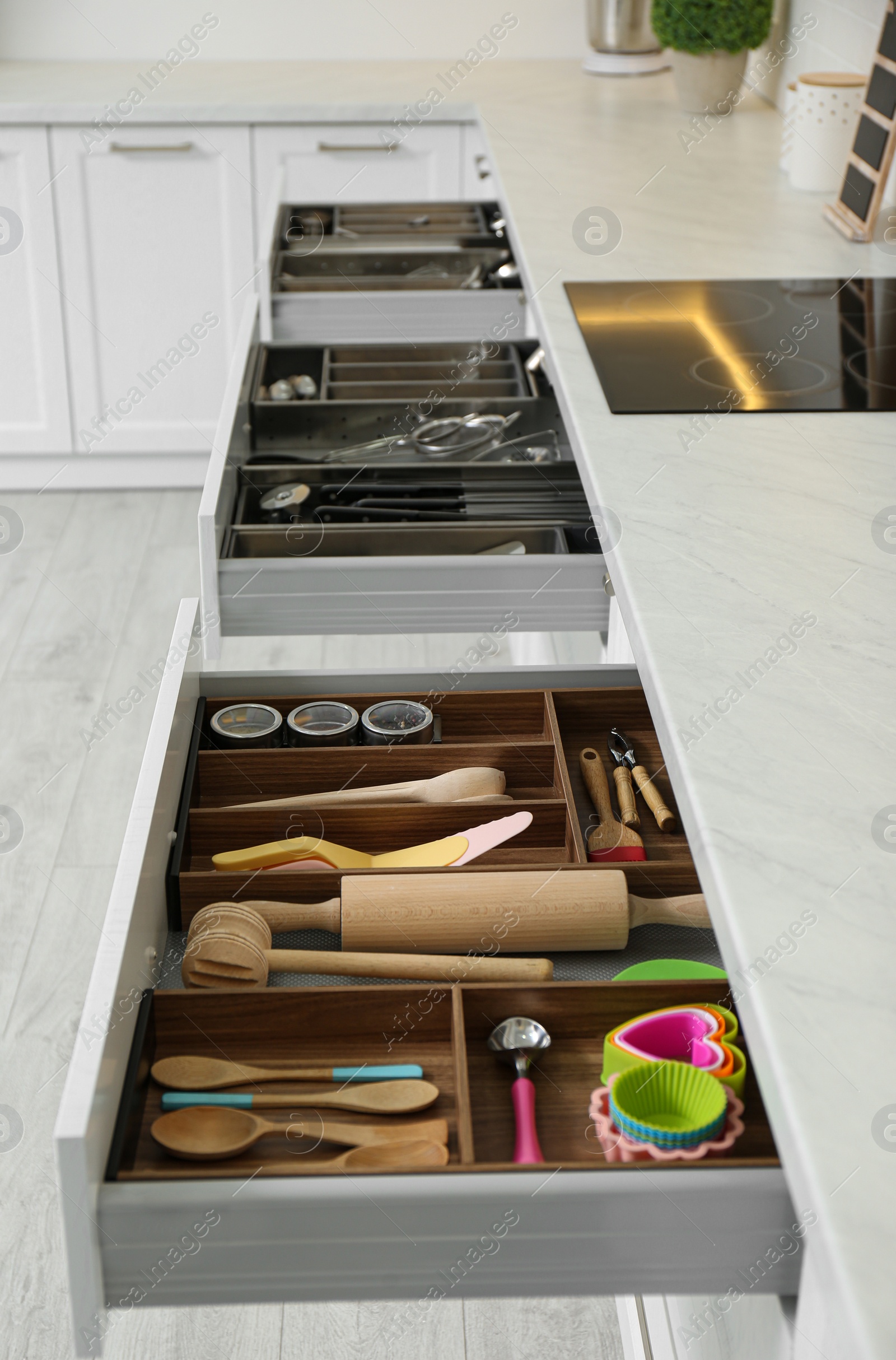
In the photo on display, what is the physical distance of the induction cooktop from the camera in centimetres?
137

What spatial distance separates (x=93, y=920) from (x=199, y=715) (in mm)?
919

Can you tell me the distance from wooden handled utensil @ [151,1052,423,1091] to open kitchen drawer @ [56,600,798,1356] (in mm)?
18

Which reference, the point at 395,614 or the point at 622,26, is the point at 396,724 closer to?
the point at 395,614

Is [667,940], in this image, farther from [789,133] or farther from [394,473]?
[789,133]

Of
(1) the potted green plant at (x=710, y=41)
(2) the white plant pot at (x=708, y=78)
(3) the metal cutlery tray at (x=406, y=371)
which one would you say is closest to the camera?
(3) the metal cutlery tray at (x=406, y=371)

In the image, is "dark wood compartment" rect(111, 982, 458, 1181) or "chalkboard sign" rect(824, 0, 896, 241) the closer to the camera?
"dark wood compartment" rect(111, 982, 458, 1181)

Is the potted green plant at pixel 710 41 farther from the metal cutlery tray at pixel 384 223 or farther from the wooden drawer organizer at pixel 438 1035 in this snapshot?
the wooden drawer organizer at pixel 438 1035

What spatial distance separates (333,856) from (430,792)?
12cm

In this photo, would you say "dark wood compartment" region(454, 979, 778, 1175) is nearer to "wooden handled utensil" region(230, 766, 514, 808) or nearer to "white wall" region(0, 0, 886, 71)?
"wooden handled utensil" region(230, 766, 514, 808)

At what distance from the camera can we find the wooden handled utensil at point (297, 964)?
0.94m

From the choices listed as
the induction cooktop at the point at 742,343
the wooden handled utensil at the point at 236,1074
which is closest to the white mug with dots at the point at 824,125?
the induction cooktop at the point at 742,343

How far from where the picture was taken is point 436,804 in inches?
43.6

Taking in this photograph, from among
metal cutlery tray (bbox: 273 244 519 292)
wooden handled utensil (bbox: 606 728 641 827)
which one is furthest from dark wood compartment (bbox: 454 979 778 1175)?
metal cutlery tray (bbox: 273 244 519 292)

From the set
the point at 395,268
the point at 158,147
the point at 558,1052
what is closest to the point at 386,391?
the point at 395,268
